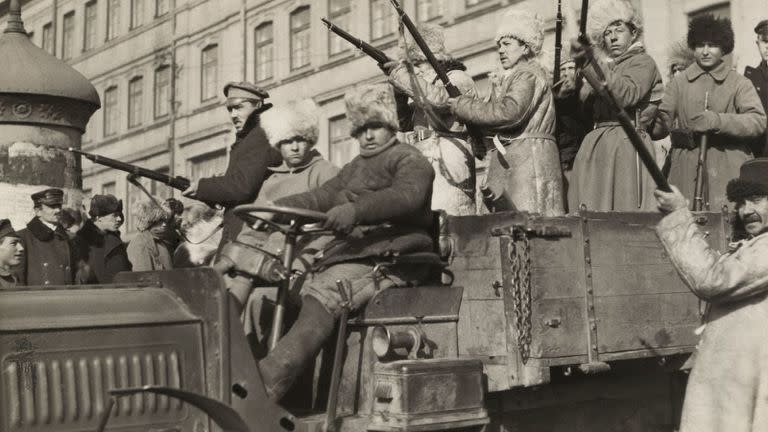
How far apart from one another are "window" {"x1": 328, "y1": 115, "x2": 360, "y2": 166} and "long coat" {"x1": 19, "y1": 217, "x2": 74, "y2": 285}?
1568cm

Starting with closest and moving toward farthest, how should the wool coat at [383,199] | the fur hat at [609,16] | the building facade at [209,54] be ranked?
1. the wool coat at [383,199]
2. the fur hat at [609,16]
3. the building facade at [209,54]

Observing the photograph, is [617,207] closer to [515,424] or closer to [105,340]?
[515,424]

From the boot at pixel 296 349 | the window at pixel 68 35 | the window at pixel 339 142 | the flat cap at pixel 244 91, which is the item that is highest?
the window at pixel 68 35

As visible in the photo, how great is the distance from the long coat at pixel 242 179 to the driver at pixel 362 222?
31.1 inches

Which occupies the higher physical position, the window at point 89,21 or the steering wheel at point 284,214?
the window at point 89,21

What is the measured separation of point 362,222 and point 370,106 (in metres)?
0.61

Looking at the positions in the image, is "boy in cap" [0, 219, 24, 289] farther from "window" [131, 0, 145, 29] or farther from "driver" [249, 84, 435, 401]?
"window" [131, 0, 145, 29]

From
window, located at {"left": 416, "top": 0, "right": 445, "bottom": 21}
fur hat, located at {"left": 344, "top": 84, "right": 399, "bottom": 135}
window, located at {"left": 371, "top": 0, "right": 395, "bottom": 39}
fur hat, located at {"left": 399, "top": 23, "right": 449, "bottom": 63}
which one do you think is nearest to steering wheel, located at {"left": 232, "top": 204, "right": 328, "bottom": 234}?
fur hat, located at {"left": 344, "top": 84, "right": 399, "bottom": 135}

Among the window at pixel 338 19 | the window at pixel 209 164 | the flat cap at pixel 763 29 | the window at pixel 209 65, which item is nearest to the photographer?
the flat cap at pixel 763 29

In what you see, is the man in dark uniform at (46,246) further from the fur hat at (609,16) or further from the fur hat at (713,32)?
the fur hat at (713,32)

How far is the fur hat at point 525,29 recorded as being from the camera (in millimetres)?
6000

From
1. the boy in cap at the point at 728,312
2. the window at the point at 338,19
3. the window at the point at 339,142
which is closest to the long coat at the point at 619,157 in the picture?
the boy in cap at the point at 728,312

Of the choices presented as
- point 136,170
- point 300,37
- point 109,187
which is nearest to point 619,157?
point 136,170

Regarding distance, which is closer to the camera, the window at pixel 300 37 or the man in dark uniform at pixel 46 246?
the man in dark uniform at pixel 46 246
